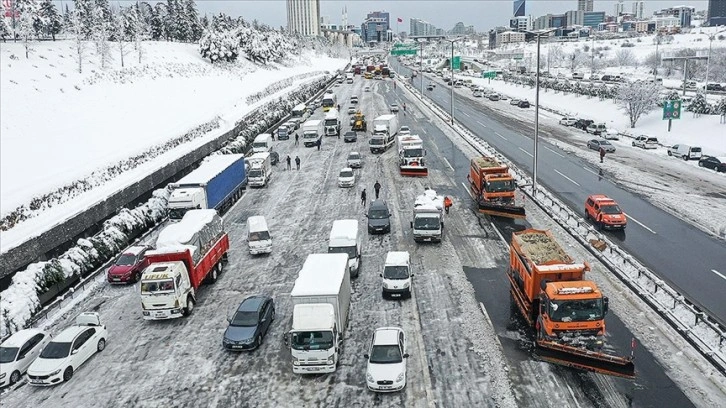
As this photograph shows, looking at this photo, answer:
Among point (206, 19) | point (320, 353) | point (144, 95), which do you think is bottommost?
point (320, 353)

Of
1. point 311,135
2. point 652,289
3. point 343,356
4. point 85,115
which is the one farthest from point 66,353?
point 311,135

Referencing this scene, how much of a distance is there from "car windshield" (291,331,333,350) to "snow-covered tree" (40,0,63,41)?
97.9 metres

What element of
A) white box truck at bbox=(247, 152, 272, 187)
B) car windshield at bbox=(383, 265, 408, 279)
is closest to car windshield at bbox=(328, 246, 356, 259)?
car windshield at bbox=(383, 265, 408, 279)

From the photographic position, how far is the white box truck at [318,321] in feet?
67.5

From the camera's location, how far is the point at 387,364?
19719 millimetres

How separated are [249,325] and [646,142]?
5364cm

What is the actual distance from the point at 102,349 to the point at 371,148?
135 feet

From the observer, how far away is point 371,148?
61.4 metres

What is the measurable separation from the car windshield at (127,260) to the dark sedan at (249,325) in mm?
9640

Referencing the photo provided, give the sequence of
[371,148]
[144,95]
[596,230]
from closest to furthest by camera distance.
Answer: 1. [596,230]
2. [371,148]
3. [144,95]

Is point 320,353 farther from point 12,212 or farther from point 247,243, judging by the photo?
point 12,212

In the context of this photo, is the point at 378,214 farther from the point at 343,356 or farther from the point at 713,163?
the point at 713,163

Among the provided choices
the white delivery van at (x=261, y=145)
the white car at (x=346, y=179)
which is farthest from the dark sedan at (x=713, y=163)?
the white delivery van at (x=261, y=145)

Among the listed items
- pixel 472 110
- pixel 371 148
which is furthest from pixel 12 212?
pixel 472 110
